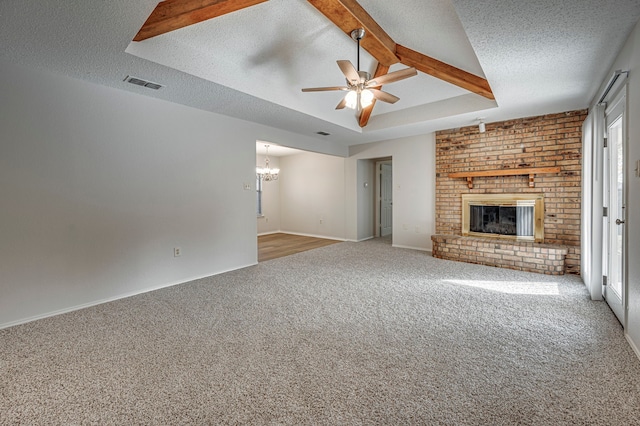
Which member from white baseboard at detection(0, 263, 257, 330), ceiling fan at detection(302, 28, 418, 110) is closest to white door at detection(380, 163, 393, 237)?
ceiling fan at detection(302, 28, 418, 110)

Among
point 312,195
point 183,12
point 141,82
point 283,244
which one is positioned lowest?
point 283,244

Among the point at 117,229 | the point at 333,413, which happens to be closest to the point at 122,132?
the point at 117,229

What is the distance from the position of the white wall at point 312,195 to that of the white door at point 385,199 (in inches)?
47.1

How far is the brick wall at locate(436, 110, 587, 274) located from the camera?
4418 mm

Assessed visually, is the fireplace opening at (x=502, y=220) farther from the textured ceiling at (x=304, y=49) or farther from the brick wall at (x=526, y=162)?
the textured ceiling at (x=304, y=49)

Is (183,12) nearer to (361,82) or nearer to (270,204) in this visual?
(361,82)

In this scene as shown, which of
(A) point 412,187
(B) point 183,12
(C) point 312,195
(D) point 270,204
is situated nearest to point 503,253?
(A) point 412,187

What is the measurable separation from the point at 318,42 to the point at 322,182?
4868 mm

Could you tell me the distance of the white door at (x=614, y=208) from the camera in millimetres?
2816

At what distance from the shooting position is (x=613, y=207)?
3037 millimetres

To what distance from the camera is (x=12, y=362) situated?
2.08 m

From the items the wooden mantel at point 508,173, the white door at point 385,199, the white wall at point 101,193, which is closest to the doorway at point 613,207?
the wooden mantel at point 508,173

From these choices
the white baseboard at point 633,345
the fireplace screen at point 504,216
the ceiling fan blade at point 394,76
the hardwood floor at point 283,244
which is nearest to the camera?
the white baseboard at point 633,345

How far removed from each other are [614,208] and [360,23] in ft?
10.2
